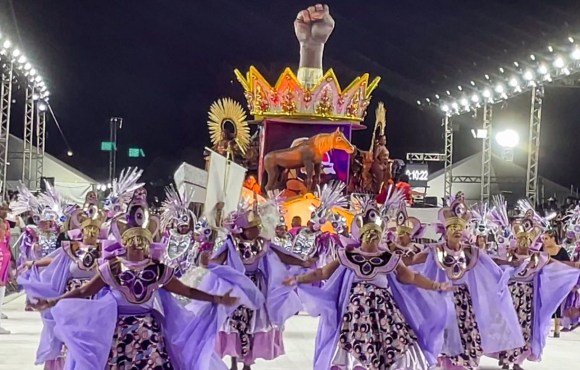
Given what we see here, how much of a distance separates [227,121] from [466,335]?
549 inches

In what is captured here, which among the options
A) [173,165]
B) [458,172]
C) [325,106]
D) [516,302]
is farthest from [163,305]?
[173,165]

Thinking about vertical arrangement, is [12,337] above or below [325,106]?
below

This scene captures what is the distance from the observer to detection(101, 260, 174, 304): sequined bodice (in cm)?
597

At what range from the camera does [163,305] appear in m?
6.23

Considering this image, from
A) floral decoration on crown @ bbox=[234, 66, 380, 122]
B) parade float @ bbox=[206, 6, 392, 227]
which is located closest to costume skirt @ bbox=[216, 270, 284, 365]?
parade float @ bbox=[206, 6, 392, 227]

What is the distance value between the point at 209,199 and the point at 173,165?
28538mm

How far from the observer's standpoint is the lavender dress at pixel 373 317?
7.20 meters

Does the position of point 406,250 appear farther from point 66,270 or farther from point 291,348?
point 66,270

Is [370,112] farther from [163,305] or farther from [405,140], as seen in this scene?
[163,305]

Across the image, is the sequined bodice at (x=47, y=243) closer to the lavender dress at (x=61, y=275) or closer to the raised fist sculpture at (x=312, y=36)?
the lavender dress at (x=61, y=275)

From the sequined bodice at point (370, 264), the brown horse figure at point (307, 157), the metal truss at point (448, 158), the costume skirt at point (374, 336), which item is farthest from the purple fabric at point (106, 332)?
the metal truss at point (448, 158)

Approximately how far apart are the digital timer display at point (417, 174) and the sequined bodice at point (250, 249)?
69.8 ft

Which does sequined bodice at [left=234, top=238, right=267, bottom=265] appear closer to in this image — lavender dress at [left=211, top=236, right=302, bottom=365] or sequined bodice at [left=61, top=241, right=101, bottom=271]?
lavender dress at [left=211, top=236, right=302, bottom=365]

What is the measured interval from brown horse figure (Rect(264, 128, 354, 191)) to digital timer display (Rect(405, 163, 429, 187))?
9.06 metres
